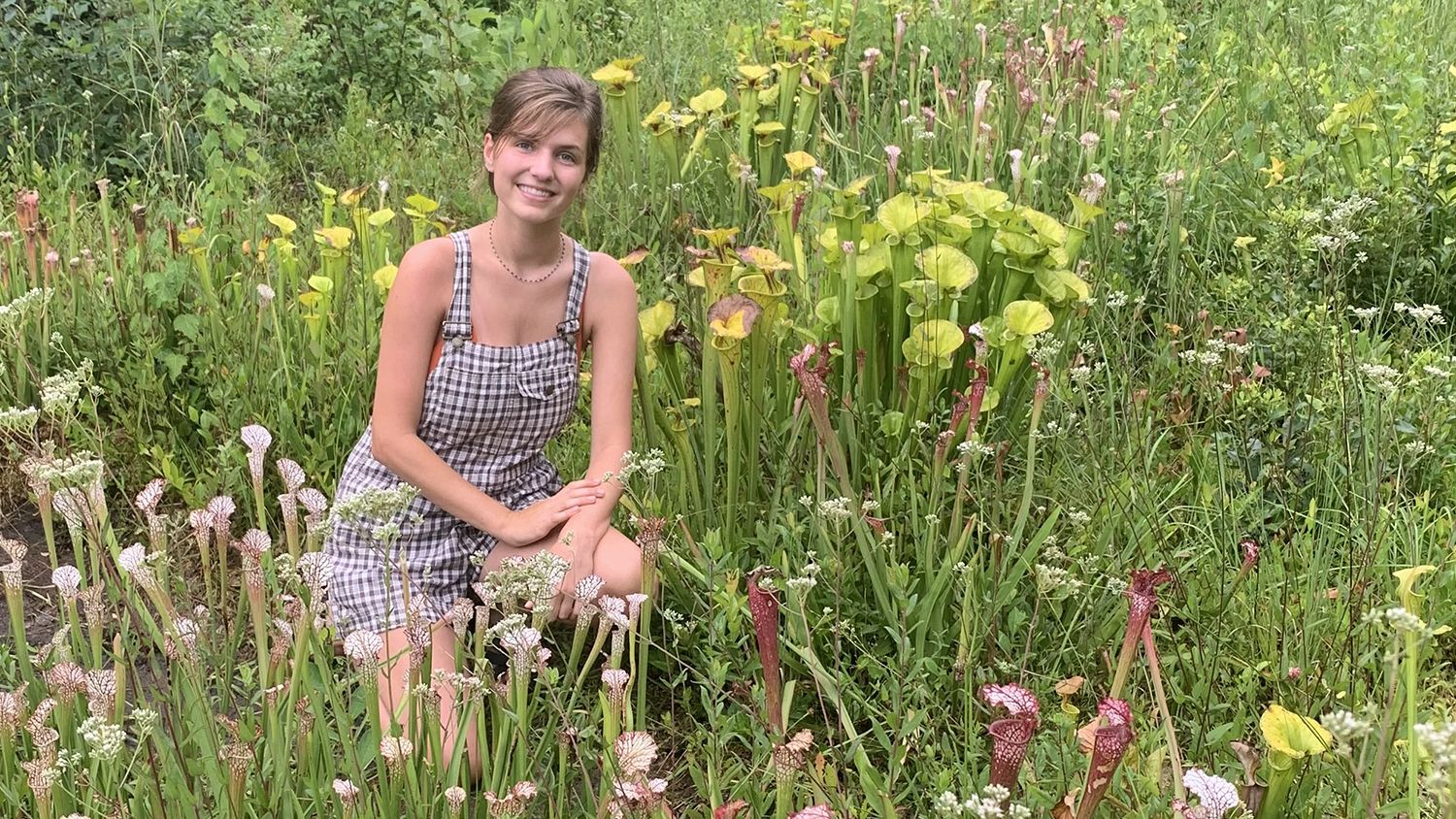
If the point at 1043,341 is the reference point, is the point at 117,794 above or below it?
below

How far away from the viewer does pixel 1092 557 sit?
1.98 meters

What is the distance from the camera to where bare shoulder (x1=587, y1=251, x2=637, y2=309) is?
2.37 metres

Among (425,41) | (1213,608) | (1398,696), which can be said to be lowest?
(1213,608)

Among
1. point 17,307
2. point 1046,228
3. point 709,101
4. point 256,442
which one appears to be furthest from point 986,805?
point 709,101

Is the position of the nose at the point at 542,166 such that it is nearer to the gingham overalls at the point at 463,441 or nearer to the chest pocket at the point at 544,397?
the gingham overalls at the point at 463,441

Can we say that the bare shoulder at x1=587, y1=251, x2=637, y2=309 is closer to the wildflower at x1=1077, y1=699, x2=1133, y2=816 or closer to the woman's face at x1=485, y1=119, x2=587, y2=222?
the woman's face at x1=485, y1=119, x2=587, y2=222

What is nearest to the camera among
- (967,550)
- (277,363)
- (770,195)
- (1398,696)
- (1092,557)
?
(1398,696)

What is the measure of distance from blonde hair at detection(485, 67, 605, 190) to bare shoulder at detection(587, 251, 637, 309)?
0.74 feet

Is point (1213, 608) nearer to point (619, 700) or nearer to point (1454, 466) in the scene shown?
point (1454, 466)

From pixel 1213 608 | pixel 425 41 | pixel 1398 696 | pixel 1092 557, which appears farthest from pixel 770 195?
pixel 425 41

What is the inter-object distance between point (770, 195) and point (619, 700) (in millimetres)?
1450

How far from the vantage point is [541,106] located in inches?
86.3

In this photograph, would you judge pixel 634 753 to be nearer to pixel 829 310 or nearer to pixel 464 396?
pixel 464 396

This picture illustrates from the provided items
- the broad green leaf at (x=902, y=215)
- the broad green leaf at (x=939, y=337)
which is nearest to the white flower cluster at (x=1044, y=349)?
the broad green leaf at (x=939, y=337)
